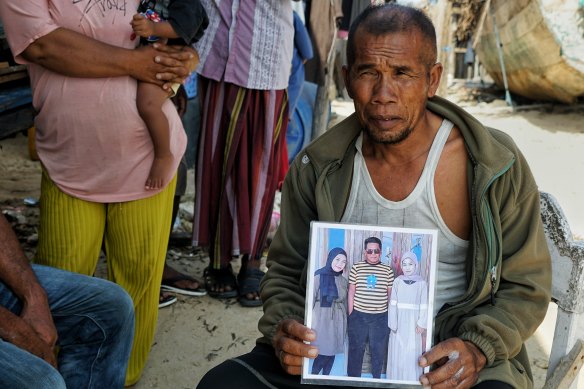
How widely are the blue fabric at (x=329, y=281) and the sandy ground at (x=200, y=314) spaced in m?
1.54

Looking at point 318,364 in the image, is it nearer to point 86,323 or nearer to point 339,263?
point 339,263

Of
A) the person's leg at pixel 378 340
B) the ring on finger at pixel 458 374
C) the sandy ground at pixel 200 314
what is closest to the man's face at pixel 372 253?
the person's leg at pixel 378 340

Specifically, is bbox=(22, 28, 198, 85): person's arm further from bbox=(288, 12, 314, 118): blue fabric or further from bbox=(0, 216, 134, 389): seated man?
bbox=(288, 12, 314, 118): blue fabric

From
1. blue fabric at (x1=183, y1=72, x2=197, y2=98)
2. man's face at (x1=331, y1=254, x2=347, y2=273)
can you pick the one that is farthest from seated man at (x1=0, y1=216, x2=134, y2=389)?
blue fabric at (x1=183, y1=72, x2=197, y2=98)

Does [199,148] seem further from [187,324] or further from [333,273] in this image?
[333,273]

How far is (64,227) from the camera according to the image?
245cm

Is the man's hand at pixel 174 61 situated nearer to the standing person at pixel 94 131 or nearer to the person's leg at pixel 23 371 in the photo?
the standing person at pixel 94 131

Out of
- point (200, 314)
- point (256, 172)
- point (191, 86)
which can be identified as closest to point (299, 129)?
point (191, 86)

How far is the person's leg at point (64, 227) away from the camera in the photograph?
2.44m

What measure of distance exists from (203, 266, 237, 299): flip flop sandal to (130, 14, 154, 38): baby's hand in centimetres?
172

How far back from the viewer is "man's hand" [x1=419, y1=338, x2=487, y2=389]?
1545 mm

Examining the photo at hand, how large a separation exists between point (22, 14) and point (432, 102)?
1374mm

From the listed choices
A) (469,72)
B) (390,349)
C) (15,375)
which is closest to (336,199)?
(390,349)

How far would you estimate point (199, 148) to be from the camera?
3.51m
